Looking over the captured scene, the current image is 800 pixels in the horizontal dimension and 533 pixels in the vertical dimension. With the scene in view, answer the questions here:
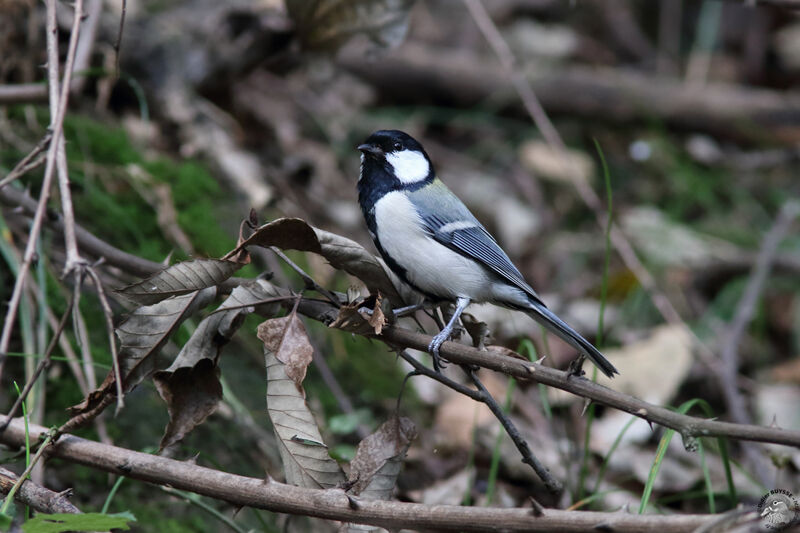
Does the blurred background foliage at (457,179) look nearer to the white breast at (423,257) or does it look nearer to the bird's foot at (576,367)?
the white breast at (423,257)

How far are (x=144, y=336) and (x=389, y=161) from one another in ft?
5.08

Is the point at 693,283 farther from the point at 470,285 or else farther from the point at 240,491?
the point at 240,491

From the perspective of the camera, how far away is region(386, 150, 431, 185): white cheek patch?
336 cm

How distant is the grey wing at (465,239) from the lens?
3172mm

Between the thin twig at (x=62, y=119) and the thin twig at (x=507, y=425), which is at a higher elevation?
the thin twig at (x=62, y=119)

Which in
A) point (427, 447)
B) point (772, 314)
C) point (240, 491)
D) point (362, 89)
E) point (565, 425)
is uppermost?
point (240, 491)

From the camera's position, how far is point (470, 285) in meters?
3.06

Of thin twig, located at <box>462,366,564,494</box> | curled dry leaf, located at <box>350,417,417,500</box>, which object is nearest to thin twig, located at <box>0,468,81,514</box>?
curled dry leaf, located at <box>350,417,417,500</box>

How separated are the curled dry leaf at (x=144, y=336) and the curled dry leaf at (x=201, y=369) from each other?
53mm

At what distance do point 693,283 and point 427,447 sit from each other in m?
3.19

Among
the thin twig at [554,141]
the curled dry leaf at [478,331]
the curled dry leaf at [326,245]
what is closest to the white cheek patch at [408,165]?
the thin twig at [554,141]

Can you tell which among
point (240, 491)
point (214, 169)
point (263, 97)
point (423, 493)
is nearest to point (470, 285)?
point (423, 493)

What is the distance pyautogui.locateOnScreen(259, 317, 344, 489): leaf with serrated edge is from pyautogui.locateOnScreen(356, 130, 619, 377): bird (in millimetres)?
769

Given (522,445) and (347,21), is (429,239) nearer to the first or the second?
(522,445)
